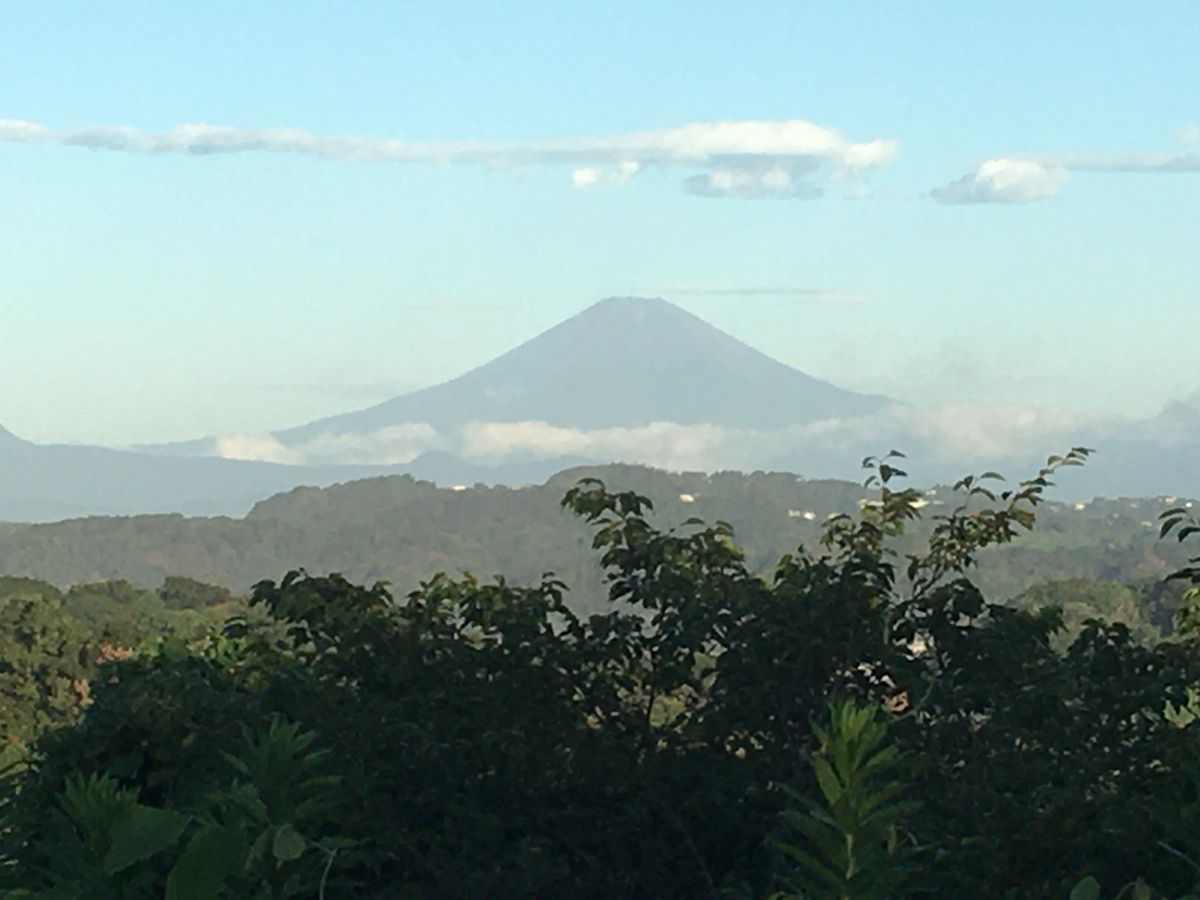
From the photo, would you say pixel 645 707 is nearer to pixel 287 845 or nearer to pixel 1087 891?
pixel 287 845

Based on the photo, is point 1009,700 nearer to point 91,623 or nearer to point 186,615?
point 91,623

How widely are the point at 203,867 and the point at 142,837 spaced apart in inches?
13.0

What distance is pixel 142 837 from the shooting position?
2.99 meters

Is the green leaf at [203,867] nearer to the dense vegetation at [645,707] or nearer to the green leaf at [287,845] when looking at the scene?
the green leaf at [287,845]

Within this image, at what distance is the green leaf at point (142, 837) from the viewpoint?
9.75ft

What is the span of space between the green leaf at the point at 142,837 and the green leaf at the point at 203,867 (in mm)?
243

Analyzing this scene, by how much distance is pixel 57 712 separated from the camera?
54.8m

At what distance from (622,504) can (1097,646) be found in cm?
283

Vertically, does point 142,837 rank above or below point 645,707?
above

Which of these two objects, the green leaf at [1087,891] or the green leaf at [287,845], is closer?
the green leaf at [1087,891]

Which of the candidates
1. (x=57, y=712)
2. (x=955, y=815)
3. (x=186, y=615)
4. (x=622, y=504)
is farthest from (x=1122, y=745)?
(x=186, y=615)

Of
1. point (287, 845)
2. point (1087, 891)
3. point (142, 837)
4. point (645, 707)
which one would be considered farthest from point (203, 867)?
point (645, 707)

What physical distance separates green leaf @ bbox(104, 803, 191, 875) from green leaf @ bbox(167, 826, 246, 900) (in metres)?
0.24

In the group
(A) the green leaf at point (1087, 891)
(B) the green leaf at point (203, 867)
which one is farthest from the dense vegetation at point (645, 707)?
(B) the green leaf at point (203, 867)
